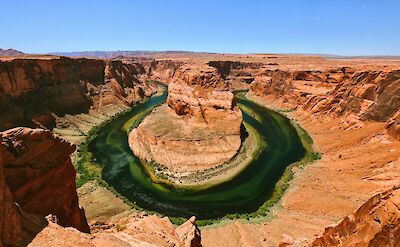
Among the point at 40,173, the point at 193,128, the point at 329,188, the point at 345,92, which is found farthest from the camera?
the point at 345,92

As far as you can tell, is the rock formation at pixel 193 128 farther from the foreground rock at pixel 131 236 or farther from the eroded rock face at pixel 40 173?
the eroded rock face at pixel 40 173

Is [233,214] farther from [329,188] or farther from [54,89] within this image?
[54,89]

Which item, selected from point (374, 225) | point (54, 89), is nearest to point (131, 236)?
point (374, 225)

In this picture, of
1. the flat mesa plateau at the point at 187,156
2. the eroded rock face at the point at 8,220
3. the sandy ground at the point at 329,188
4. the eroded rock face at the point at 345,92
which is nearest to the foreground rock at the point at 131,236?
the flat mesa plateau at the point at 187,156

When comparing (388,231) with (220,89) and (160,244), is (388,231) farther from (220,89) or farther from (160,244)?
(220,89)

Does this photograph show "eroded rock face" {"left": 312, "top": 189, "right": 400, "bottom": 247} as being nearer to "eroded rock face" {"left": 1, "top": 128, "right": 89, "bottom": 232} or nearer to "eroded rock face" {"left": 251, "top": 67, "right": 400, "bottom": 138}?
"eroded rock face" {"left": 1, "top": 128, "right": 89, "bottom": 232}

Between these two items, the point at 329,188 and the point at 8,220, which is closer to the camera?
the point at 8,220

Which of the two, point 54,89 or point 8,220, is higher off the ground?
point 8,220
